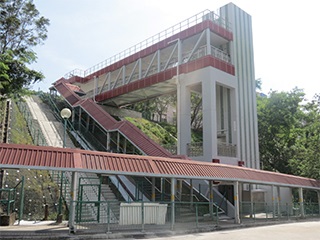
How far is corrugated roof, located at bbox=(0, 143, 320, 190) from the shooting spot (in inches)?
452

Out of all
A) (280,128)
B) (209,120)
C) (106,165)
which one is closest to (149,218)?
(106,165)

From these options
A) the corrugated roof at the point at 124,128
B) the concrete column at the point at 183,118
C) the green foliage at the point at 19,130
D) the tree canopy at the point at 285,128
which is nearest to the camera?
the green foliage at the point at 19,130

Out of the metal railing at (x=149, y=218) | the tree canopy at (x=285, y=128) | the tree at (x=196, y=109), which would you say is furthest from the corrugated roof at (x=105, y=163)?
the tree at (x=196, y=109)

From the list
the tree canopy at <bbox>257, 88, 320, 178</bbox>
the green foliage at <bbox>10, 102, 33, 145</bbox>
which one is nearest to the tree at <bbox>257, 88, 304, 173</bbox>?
the tree canopy at <bbox>257, 88, 320, 178</bbox>

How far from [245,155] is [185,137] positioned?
4.92m

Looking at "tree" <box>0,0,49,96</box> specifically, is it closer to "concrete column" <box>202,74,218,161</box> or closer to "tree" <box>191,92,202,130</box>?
"concrete column" <box>202,74,218,161</box>

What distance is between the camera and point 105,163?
42.7ft

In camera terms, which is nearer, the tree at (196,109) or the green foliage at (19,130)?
the green foliage at (19,130)

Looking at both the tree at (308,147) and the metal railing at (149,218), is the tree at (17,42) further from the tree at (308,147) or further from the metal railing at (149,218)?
Answer: the tree at (308,147)

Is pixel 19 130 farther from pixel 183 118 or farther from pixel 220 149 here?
pixel 220 149

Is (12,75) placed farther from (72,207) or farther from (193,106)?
(193,106)

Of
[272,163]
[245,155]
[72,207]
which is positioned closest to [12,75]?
[72,207]

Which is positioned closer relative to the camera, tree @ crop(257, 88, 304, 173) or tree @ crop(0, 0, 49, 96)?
tree @ crop(0, 0, 49, 96)

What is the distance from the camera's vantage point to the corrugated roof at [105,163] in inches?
452
